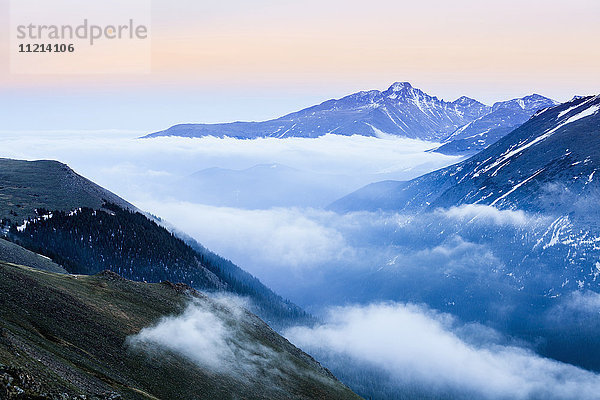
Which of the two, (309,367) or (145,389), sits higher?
(145,389)

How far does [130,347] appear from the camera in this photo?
10306 centimetres

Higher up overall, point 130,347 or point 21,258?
point 21,258

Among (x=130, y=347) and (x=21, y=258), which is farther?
(x=21, y=258)

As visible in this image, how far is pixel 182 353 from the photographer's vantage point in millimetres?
116312

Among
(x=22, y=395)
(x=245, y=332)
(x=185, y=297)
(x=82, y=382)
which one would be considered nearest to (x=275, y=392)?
(x=245, y=332)

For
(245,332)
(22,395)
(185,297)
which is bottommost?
(245,332)

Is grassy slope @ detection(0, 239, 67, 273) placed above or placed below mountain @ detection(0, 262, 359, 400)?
above

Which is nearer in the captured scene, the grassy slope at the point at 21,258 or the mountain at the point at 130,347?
the mountain at the point at 130,347

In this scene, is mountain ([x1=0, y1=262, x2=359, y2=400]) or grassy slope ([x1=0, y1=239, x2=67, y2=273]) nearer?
mountain ([x1=0, y1=262, x2=359, y2=400])

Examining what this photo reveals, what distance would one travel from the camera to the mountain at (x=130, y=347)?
67.8 meters

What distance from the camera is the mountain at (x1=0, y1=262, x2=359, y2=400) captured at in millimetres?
67788

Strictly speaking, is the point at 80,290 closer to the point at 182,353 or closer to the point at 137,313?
the point at 137,313

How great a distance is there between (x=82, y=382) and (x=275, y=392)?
62.7 metres

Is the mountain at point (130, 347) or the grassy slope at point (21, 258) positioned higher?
the grassy slope at point (21, 258)
